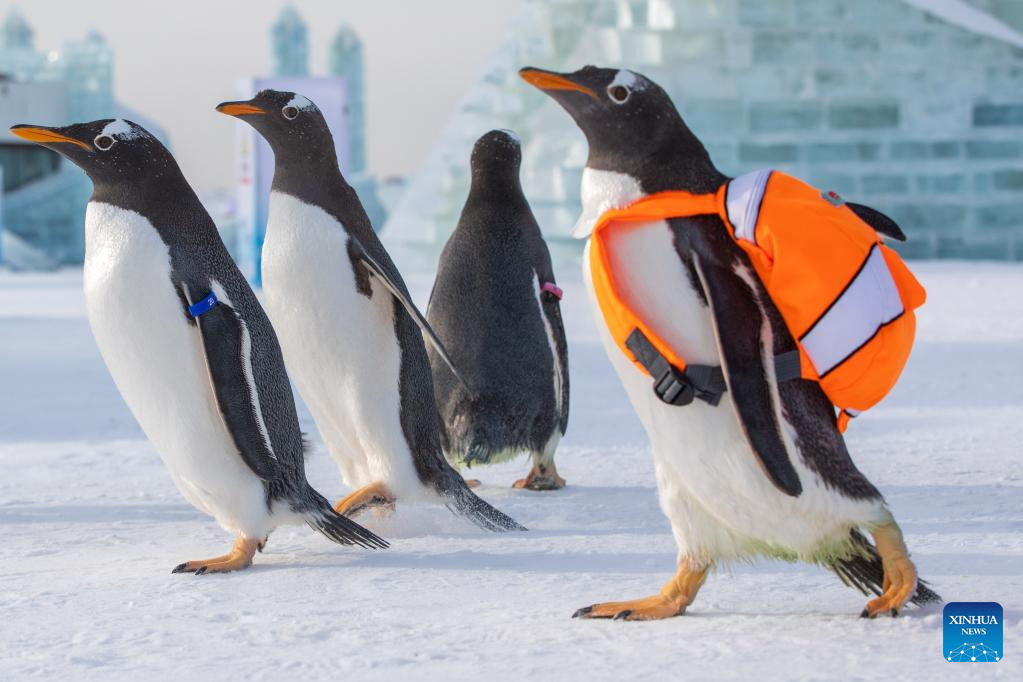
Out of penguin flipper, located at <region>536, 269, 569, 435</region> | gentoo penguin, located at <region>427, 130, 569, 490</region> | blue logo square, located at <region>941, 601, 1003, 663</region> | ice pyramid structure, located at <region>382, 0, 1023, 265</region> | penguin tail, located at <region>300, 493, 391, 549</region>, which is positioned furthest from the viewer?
ice pyramid structure, located at <region>382, 0, 1023, 265</region>

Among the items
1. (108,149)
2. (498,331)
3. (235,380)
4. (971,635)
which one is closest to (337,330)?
(235,380)

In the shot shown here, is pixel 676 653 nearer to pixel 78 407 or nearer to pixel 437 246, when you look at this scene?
pixel 78 407

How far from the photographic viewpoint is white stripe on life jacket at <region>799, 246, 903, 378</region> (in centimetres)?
221

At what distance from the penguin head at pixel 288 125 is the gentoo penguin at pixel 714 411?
1097 millimetres

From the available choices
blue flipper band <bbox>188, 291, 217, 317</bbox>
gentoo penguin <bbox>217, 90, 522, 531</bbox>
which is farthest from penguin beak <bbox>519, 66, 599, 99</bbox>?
gentoo penguin <bbox>217, 90, 522, 531</bbox>

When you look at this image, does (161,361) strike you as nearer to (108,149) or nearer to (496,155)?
(108,149)

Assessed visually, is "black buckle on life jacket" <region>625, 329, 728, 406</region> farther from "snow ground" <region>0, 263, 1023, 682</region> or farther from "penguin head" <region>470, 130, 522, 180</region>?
"penguin head" <region>470, 130, 522, 180</region>

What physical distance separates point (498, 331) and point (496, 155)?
511 millimetres

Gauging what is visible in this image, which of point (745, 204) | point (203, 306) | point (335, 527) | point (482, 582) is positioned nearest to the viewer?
point (745, 204)

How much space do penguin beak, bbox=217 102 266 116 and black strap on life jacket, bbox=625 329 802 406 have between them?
1440 millimetres

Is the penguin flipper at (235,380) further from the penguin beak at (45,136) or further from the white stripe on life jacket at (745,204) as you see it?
the white stripe on life jacket at (745,204)

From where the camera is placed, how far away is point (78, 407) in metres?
5.82

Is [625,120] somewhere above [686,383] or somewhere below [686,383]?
above

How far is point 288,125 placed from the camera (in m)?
3.37
